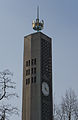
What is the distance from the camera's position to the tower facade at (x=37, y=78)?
43.4 meters

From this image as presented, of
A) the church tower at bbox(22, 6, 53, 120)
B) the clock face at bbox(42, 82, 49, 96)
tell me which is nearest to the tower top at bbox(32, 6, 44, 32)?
the church tower at bbox(22, 6, 53, 120)

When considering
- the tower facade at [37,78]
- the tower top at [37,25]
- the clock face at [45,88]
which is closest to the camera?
the tower facade at [37,78]

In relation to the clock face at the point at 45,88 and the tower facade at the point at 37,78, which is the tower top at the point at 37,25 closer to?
the tower facade at the point at 37,78

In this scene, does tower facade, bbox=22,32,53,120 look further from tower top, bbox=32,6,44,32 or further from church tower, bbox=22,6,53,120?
tower top, bbox=32,6,44,32

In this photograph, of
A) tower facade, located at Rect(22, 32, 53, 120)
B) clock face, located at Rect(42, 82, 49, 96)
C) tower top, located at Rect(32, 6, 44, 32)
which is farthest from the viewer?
tower top, located at Rect(32, 6, 44, 32)

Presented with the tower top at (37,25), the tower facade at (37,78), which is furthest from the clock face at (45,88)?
the tower top at (37,25)

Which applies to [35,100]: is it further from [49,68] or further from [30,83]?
[49,68]

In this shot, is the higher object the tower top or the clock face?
the tower top

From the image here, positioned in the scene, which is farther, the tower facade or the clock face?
the clock face

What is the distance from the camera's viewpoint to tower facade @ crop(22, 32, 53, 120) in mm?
43406

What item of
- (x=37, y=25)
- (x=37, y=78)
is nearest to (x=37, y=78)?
(x=37, y=78)

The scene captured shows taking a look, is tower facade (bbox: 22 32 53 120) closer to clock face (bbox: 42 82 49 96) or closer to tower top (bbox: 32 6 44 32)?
clock face (bbox: 42 82 49 96)

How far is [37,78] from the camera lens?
4462cm

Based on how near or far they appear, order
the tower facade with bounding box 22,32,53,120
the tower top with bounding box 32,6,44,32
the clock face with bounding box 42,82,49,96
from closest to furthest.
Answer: the tower facade with bounding box 22,32,53,120 < the clock face with bounding box 42,82,49,96 < the tower top with bounding box 32,6,44,32
